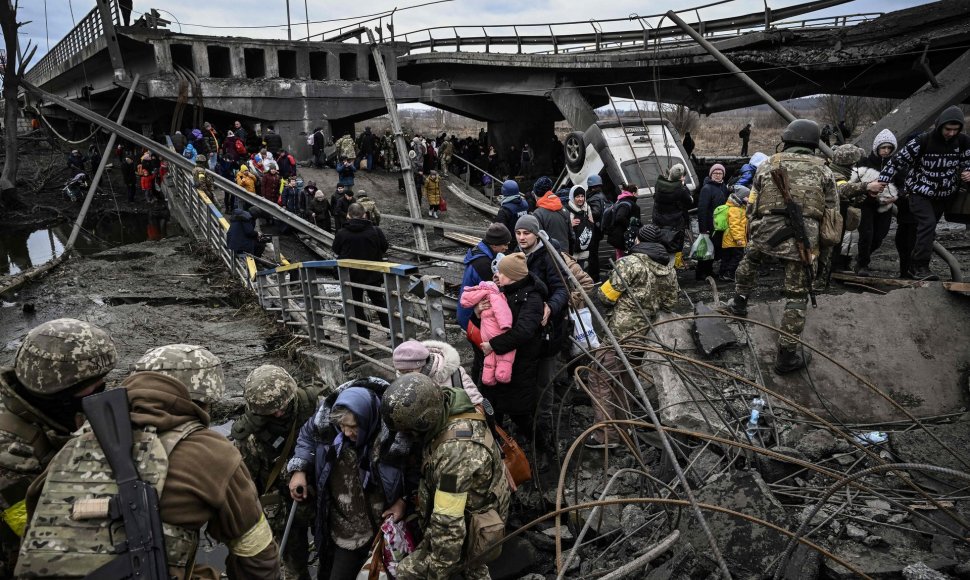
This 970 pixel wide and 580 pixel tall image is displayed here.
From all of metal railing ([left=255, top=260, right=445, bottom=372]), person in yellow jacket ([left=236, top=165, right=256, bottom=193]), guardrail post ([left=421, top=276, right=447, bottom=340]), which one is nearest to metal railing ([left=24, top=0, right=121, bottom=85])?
person in yellow jacket ([left=236, top=165, right=256, bottom=193])

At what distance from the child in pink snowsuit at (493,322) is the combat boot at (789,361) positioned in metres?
2.33

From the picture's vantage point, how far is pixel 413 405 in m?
2.63

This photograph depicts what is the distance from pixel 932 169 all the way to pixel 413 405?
6.47 metres

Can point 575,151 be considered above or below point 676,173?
above

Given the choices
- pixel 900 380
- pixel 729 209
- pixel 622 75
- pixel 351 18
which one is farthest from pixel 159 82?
pixel 900 380

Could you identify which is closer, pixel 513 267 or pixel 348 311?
pixel 513 267

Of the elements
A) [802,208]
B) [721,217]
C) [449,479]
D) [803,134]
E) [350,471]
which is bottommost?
[350,471]

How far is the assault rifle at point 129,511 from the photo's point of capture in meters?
1.82

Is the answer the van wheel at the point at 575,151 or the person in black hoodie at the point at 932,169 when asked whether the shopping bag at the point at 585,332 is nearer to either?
the person in black hoodie at the point at 932,169

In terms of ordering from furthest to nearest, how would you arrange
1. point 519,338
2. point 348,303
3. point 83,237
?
1. point 83,237
2. point 348,303
3. point 519,338

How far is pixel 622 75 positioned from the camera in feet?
67.1

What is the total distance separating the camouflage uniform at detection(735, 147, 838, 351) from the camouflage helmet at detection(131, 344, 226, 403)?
4.28 m

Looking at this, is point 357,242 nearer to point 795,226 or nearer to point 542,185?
point 542,185

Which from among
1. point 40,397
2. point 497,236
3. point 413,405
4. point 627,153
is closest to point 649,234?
point 497,236
